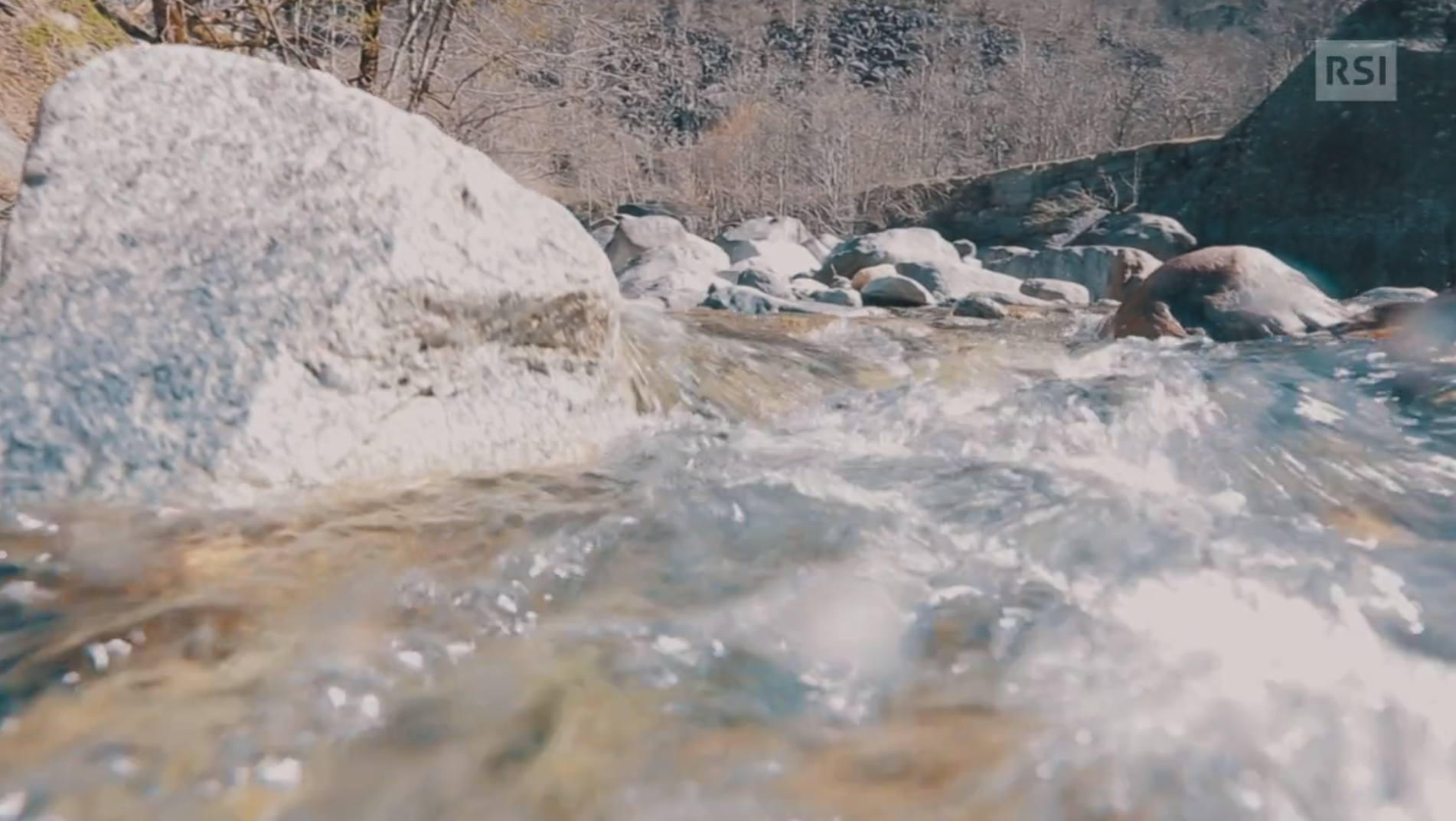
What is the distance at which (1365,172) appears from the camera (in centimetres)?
1077

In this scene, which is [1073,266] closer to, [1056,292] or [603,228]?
[1056,292]

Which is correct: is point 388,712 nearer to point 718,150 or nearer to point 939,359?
point 939,359

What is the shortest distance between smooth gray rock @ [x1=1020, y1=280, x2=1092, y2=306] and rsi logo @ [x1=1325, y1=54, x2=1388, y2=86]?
4.37m

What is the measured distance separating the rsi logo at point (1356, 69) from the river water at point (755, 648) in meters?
10.2

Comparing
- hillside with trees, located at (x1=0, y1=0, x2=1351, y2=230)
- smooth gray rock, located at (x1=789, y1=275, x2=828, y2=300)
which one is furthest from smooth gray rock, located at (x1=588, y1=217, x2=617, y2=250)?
smooth gray rock, located at (x1=789, y1=275, x2=828, y2=300)

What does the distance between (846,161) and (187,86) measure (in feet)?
67.8

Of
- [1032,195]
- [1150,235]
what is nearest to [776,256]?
[1150,235]

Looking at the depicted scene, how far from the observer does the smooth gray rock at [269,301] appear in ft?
7.05

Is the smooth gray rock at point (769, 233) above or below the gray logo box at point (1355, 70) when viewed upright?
below

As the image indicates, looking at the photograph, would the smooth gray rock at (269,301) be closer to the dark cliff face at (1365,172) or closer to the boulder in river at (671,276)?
the boulder in river at (671,276)

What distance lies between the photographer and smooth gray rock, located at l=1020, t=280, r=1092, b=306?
9.15 m

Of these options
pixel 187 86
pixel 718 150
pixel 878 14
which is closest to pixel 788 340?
pixel 187 86

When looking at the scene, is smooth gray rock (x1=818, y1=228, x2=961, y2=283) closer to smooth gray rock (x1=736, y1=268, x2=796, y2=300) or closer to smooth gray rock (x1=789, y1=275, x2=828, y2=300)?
smooth gray rock (x1=789, y1=275, x2=828, y2=300)

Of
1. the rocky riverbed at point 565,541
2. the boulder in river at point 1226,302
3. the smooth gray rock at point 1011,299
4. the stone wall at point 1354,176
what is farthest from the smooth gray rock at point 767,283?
the stone wall at point 1354,176
